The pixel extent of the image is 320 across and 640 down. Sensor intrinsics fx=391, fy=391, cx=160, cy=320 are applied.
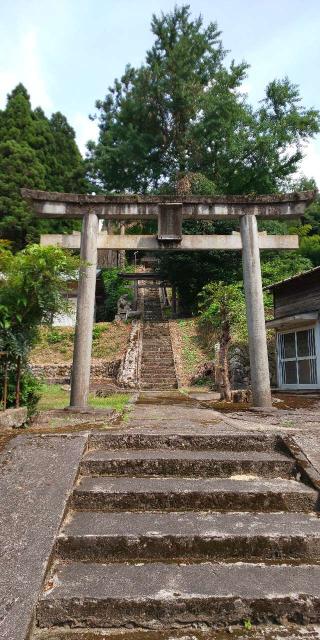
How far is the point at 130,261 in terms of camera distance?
34.3 m

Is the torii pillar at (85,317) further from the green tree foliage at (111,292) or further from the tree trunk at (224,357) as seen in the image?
the green tree foliage at (111,292)

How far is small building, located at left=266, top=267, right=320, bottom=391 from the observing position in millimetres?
13539

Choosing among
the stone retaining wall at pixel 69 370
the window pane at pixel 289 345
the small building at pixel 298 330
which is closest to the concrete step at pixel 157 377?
the stone retaining wall at pixel 69 370

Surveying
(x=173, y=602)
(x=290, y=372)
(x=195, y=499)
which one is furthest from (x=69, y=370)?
(x=173, y=602)

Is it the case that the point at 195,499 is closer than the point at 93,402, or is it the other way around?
the point at 195,499

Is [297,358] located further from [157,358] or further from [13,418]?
[13,418]

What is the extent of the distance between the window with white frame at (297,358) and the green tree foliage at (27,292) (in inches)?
430

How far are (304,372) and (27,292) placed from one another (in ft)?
39.1

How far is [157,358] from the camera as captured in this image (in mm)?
17719

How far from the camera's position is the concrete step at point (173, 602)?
6.85ft

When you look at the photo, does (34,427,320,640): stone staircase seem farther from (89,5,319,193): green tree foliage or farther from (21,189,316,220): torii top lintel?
(89,5,319,193): green tree foliage

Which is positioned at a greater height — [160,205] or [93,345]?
[160,205]

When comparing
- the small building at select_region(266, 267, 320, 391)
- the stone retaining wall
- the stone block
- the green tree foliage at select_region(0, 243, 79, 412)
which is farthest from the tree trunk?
the stone retaining wall

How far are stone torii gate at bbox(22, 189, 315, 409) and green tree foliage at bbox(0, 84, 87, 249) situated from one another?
1797 cm
